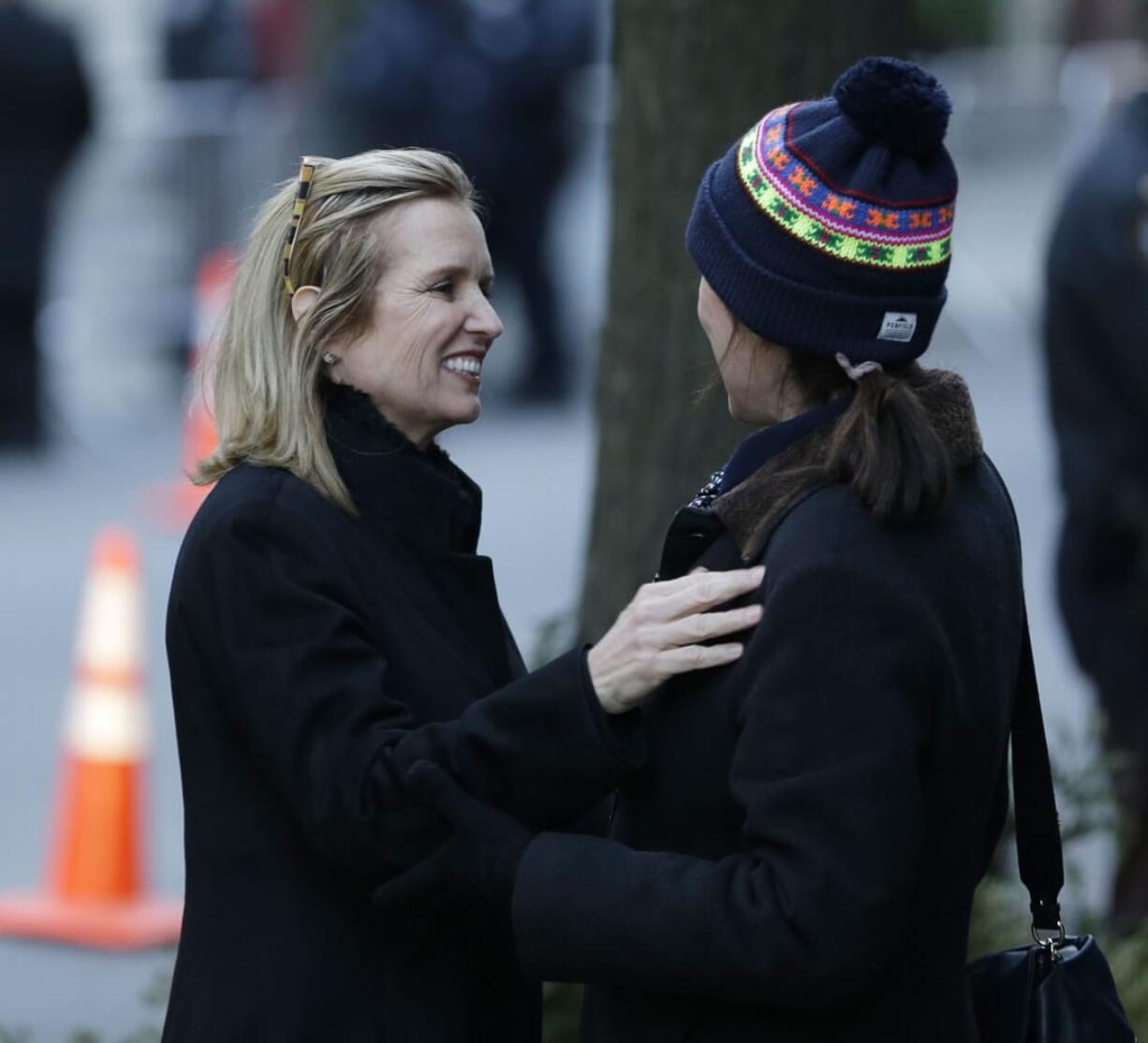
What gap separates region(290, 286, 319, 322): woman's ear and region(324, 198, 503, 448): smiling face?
59 millimetres

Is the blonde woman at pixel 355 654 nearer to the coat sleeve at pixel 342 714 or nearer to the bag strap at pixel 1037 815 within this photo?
the coat sleeve at pixel 342 714

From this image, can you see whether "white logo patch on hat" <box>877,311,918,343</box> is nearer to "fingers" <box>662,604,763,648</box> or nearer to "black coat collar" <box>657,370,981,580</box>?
"black coat collar" <box>657,370,981,580</box>

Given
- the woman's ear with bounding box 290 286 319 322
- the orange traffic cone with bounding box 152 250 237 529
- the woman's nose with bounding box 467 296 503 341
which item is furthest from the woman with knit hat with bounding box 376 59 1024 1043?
the orange traffic cone with bounding box 152 250 237 529

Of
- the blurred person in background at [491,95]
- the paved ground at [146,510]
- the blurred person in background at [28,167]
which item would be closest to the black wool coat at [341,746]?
the paved ground at [146,510]

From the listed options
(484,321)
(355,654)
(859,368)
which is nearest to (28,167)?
(484,321)

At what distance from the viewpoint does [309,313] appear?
9.66 ft

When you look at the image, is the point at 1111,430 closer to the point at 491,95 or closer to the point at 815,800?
the point at 815,800

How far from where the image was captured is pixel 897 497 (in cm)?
246

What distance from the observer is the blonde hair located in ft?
9.61

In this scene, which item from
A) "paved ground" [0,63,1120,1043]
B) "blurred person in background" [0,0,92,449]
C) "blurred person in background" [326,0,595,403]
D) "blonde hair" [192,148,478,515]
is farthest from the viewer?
"blurred person in background" [326,0,595,403]

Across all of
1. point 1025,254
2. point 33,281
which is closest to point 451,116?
point 33,281

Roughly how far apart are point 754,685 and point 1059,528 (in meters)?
3.36

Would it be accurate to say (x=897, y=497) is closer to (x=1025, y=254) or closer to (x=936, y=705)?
(x=936, y=705)

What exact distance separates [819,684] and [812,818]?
0.13 m
